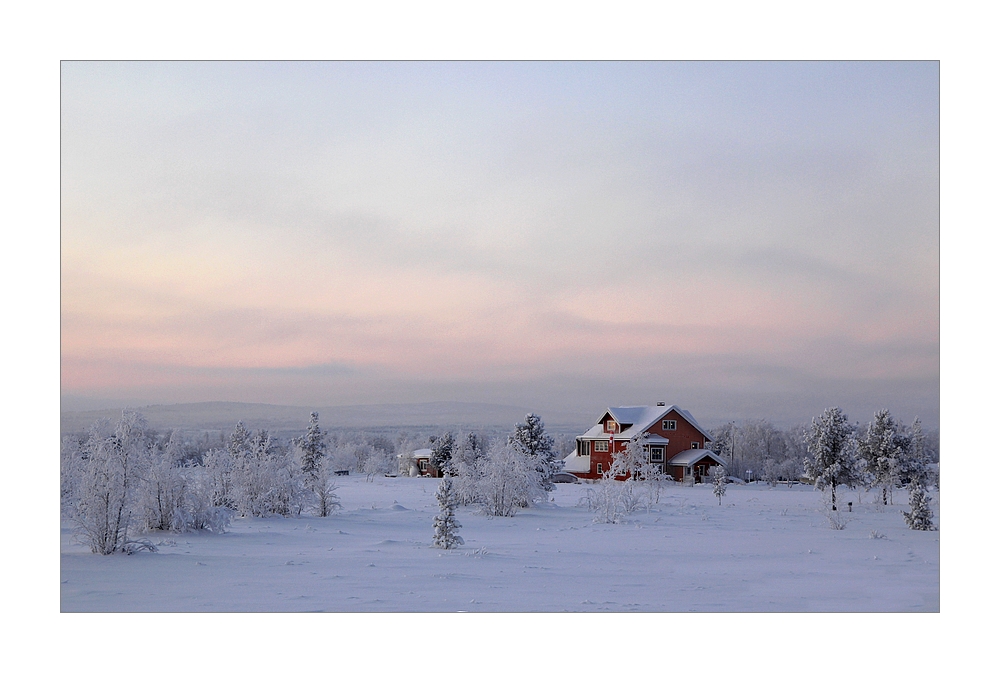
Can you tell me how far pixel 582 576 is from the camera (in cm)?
1337

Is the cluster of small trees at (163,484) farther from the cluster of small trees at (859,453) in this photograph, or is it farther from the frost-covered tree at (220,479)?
the cluster of small trees at (859,453)

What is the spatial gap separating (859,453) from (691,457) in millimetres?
16667

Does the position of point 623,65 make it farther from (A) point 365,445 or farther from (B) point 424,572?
(A) point 365,445

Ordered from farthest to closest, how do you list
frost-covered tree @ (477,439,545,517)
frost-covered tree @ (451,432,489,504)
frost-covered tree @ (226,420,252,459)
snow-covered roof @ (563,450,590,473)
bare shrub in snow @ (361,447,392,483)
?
bare shrub in snow @ (361,447,392,483), snow-covered roof @ (563,450,590,473), frost-covered tree @ (451,432,489,504), frost-covered tree @ (226,420,252,459), frost-covered tree @ (477,439,545,517)

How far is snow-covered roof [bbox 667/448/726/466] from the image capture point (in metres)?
44.1

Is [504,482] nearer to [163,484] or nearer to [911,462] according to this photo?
[163,484]

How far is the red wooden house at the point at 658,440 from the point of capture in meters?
44.4

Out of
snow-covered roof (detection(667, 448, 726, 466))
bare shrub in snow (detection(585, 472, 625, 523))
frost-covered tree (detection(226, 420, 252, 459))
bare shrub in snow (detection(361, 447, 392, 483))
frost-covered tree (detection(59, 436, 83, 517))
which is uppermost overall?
frost-covered tree (detection(59, 436, 83, 517))

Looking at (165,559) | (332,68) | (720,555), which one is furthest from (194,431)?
(720,555)

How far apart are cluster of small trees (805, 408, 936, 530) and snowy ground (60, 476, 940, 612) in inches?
230

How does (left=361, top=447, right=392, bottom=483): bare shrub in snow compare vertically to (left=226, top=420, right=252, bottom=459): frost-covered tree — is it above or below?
below

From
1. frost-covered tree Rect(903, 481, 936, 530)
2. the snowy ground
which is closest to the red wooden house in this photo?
the snowy ground

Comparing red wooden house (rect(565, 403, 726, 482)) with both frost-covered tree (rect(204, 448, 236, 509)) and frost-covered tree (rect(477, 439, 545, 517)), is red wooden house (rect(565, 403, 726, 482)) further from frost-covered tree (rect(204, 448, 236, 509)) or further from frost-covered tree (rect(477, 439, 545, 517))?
frost-covered tree (rect(204, 448, 236, 509))
